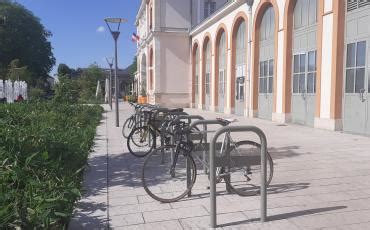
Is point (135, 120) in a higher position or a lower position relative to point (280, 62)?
lower

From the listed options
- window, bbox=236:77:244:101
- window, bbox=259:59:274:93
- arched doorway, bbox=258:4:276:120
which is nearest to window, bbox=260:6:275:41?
arched doorway, bbox=258:4:276:120

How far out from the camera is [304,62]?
47.0 feet

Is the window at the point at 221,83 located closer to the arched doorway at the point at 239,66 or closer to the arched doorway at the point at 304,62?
the arched doorway at the point at 239,66

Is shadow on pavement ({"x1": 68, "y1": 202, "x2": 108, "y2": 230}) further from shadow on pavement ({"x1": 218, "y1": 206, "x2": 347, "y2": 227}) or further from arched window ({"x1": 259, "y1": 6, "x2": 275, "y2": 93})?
arched window ({"x1": 259, "y1": 6, "x2": 275, "y2": 93})

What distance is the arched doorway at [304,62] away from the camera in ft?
44.8

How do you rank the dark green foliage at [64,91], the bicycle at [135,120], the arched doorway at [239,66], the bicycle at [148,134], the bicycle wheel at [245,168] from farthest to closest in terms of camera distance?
the arched doorway at [239,66] < the dark green foliage at [64,91] < the bicycle at [135,120] < the bicycle at [148,134] < the bicycle wheel at [245,168]

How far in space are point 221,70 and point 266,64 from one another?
719 centimetres

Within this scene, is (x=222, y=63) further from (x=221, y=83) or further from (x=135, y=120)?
(x=135, y=120)

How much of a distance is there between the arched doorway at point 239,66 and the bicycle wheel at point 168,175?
594 inches

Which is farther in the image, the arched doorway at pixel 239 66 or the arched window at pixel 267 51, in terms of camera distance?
the arched doorway at pixel 239 66

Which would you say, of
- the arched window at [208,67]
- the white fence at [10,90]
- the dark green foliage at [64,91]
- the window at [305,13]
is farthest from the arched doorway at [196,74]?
the window at [305,13]

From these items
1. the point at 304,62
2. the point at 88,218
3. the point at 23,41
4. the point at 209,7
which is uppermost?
the point at 209,7

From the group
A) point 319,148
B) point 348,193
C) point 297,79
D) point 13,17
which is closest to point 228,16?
point 297,79

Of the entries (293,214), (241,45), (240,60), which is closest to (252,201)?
(293,214)
